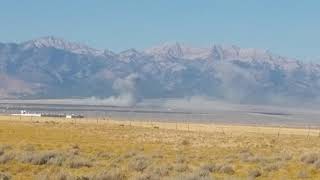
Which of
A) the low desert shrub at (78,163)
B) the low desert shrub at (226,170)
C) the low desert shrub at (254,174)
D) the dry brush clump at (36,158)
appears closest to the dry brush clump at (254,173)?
the low desert shrub at (254,174)

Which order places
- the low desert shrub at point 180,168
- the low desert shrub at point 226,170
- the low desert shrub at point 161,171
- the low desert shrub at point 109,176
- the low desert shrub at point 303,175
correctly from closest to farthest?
the low desert shrub at point 109,176
the low desert shrub at point 161,171
the low desert shrub at point 303,175
the low desert shrub at point 180,168
the low desert shrub at point 226,170

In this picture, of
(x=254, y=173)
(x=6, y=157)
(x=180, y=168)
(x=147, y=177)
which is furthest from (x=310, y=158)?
(x=6, y=157)

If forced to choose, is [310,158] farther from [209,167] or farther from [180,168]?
[180,168]

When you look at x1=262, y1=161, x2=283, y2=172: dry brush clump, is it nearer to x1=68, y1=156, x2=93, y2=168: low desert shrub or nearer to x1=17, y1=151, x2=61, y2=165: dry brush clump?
x1=68, y1=156, x2=93, y2=168: low desert shrub

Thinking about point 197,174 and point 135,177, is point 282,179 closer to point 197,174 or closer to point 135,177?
point 197,174

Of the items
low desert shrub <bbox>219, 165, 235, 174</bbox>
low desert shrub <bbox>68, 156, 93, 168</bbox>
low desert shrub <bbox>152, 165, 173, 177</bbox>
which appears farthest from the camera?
low desert shrub <bbox>68, 156, 93, 168</bbox>

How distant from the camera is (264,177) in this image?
1029 inches

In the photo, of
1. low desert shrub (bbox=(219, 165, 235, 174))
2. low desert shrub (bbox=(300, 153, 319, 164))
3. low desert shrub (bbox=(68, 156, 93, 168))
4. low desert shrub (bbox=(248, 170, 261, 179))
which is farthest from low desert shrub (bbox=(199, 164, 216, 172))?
low desert shrub (bbox=(300, 153, 319, 164))

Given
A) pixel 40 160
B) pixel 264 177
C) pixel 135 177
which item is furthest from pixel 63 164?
pixel 264 177

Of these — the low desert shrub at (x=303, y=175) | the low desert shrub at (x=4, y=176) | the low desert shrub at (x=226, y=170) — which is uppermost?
the low desert shrub at (x=4, y=176)

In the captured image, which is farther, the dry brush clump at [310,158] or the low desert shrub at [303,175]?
the dry brush clump at [310,158]

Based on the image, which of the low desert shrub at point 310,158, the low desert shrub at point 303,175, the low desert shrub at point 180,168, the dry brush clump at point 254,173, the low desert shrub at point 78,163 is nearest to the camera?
the dry brush clump at point 254,173

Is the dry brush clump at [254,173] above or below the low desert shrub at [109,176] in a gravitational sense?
below

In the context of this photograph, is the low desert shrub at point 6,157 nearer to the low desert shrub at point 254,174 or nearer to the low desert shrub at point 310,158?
→ the low desert shrub at point 254,174
